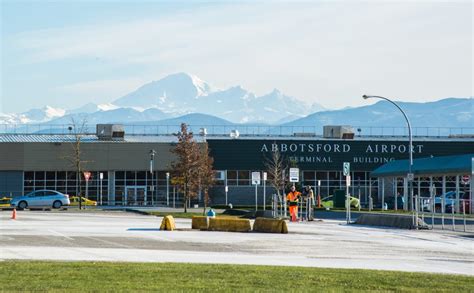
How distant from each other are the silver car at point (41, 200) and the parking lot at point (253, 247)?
27470 mm

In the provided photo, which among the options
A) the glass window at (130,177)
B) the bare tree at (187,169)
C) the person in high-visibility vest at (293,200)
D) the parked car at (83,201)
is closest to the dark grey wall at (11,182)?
the parked car at (83,201)

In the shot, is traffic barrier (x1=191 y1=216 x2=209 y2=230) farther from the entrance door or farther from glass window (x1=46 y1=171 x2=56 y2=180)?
glass window (x1=46 y1=171 x2=56 y2=180)

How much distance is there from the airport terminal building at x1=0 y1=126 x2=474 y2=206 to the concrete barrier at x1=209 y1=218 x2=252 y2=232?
53.5 m

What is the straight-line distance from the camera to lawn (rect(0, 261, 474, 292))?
16719 mm

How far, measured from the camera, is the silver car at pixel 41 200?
6656cm

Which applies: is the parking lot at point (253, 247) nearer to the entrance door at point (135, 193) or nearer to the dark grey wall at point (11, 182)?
the dark grey wall at point (11, 182)

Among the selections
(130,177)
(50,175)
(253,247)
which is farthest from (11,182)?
(253,247)

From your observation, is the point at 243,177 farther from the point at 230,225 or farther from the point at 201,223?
the point at 230,225

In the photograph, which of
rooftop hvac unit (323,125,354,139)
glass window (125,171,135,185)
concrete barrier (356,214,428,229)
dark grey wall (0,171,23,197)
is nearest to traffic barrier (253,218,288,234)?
concrete barrier (356,214,428,229)

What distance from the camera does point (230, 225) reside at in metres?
37.2

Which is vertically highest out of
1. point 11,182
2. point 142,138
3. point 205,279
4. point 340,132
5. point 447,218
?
point 340,132

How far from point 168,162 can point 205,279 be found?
76.2 m

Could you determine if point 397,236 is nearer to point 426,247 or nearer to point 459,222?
point 426,247

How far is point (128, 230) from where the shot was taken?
36906 millimetres
